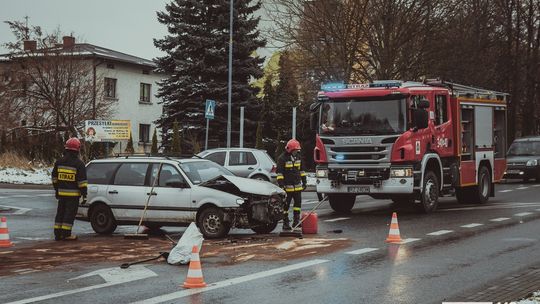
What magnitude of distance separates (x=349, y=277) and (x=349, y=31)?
24.0 meters

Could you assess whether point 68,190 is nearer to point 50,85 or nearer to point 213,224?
point 213,224

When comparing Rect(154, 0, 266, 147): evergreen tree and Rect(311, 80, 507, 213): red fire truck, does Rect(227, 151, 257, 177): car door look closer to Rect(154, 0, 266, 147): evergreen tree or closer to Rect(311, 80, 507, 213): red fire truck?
Rect(311, 80, 507, 213): red fire truck

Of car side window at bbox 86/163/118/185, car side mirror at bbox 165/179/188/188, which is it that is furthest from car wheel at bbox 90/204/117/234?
car side mirror at bbox 165/179/188/188

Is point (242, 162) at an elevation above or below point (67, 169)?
above

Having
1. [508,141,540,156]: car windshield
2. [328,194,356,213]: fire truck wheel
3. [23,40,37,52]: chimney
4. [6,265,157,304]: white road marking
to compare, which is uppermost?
[23,40,37,52]: chimney

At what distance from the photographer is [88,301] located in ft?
25.3

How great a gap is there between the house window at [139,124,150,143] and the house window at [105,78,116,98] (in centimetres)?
415

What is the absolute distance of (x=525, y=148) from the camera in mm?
31984

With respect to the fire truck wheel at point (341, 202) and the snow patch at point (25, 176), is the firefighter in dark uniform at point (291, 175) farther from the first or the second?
the snow patch at point (25, 176)

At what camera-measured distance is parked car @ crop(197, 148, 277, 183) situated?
23859 millimetres

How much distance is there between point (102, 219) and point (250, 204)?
3253 millimetres

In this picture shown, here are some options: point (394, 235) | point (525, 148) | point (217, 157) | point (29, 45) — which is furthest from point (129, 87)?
point (394, 235)

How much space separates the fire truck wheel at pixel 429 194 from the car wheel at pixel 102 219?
23.2ft

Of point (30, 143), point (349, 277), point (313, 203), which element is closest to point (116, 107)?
point (30, 143)
